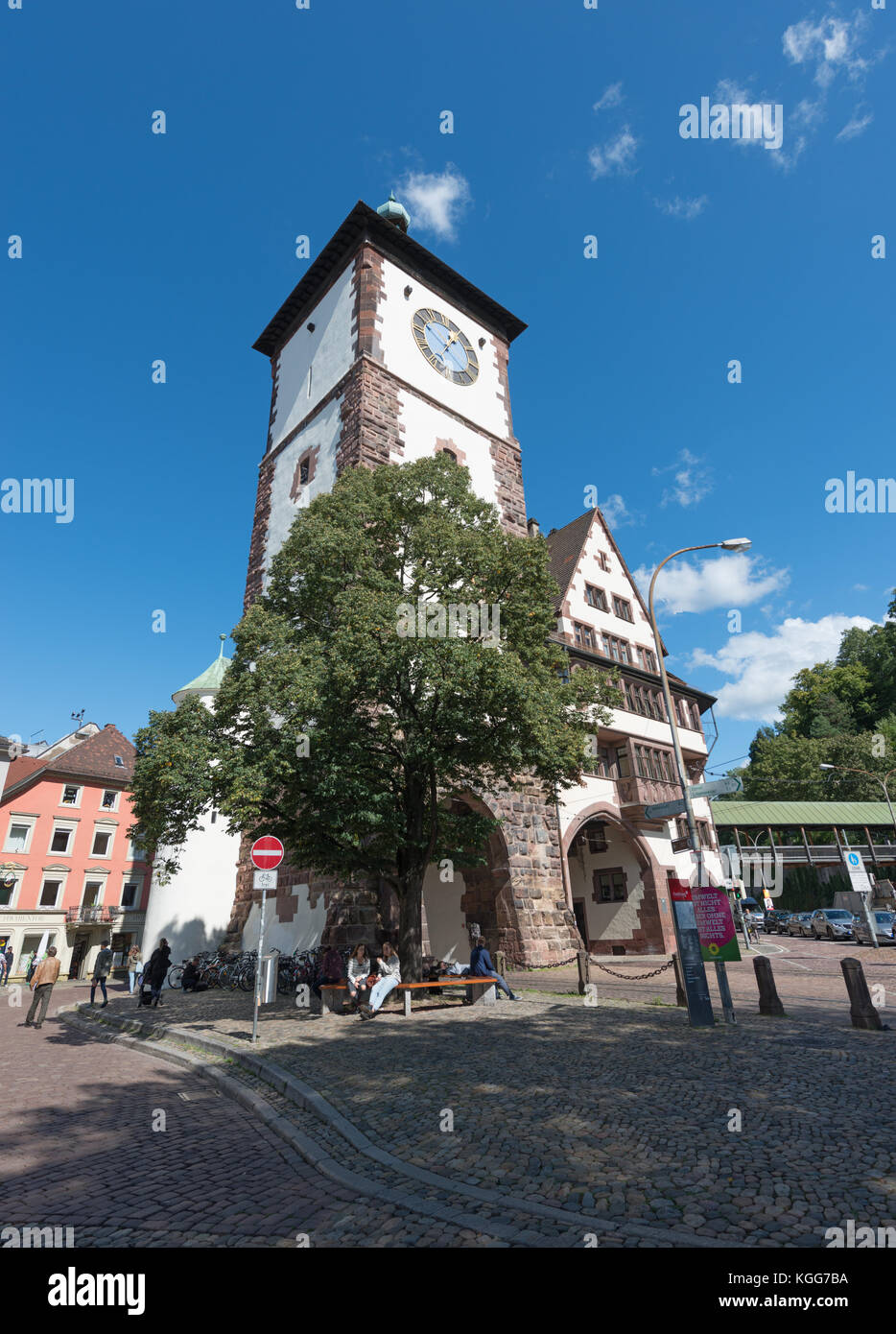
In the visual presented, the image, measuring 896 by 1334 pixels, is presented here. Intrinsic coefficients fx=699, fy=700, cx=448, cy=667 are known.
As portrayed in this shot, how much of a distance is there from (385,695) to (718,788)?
5831 millimetres

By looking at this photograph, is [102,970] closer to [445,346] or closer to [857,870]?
[857,870]

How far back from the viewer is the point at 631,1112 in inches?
233

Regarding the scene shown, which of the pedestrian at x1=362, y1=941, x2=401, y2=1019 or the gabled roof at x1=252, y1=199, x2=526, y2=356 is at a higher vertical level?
the gabled roof at x1=252, y1=199, x2=526, y2=356

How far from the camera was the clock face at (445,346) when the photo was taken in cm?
2573

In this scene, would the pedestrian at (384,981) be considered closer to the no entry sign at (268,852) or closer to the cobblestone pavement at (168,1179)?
the no entry sign at (268,852)

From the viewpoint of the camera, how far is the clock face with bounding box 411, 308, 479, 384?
84.4 ft

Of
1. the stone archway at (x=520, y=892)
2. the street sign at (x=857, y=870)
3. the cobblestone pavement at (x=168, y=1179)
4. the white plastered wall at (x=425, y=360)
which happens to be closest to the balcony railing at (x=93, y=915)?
the stone archway at (x=520, y=892)

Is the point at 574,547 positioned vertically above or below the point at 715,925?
above

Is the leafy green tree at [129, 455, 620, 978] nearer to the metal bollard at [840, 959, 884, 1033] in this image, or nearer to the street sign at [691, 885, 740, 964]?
the street sign at [691, 885, 740, 964]

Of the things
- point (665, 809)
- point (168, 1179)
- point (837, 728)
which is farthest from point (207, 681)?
point (837, 728)

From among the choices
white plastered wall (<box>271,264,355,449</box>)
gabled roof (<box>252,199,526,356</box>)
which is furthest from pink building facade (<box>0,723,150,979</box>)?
gabled roof (<box>252,199,526,356</box>)

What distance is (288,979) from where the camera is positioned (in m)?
16.3

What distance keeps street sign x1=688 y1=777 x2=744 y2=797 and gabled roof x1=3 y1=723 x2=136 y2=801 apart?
3377cm
